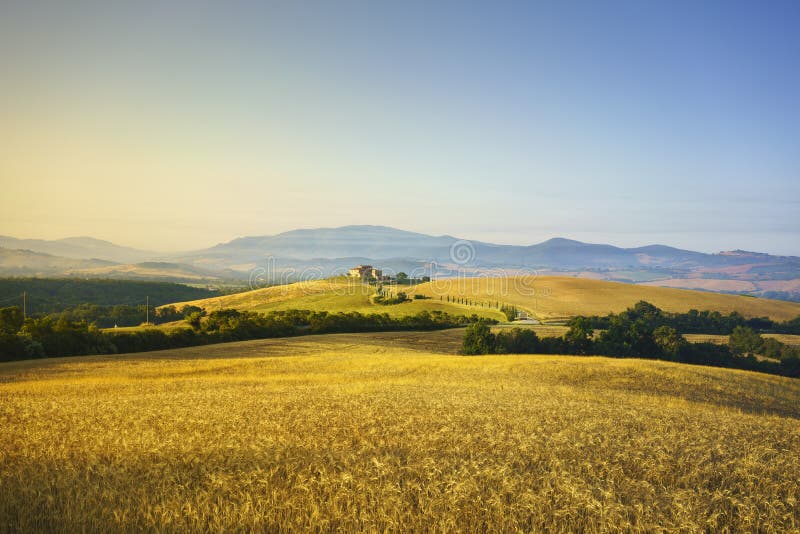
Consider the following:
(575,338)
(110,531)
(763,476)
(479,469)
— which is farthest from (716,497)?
(575,338)

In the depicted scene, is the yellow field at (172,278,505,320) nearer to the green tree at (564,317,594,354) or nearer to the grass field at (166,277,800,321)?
the grass field at (166,277,800,321)

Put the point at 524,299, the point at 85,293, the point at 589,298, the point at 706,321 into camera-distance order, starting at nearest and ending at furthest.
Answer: the point at 706,321 → the point at 589,298 → the point at 524,299 → the point at 85,293

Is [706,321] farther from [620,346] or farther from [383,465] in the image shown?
[383,465]

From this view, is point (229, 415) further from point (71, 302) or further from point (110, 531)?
point (71, 302)

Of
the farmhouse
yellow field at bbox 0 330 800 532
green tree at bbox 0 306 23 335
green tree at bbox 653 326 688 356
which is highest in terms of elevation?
the farmhouse

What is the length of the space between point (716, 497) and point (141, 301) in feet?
530

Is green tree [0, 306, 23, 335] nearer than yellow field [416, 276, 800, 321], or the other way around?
green tree [0, 306, 23, 335]

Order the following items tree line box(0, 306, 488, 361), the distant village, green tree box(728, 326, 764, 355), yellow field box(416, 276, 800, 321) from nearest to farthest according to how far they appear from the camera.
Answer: tree line box(0, 306, 488, 361) < green tree box(728, 326, 764, 355) < yellow field box(416, 276, 800, 321) < the distant village

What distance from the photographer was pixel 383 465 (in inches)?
278

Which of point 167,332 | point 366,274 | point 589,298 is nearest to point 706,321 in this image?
point 589,298

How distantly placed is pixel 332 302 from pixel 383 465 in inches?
3887

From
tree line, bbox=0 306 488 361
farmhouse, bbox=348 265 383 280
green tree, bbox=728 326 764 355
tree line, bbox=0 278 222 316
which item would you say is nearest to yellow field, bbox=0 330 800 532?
tree line, bbox=0 306 488 361

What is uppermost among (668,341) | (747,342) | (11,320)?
(11,320)

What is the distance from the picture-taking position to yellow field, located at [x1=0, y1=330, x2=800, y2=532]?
5.67 metres
